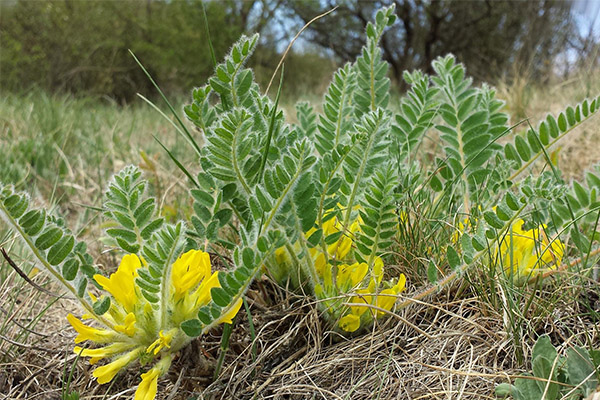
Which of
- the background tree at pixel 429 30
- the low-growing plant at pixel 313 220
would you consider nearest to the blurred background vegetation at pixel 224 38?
the background tree at pixel 429 30

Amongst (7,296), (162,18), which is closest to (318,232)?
(7,296)

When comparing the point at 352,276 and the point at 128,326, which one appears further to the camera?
the point at 352,276

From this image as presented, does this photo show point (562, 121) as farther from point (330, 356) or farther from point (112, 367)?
point (112, 367)

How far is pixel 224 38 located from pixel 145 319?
9.90 metres

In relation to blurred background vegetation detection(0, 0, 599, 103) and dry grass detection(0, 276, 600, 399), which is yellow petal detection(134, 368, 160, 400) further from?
blurred background vegetation detection(0, 0, 599, 103)

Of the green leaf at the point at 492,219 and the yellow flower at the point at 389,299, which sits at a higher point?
the green leaf at the point at 492,219

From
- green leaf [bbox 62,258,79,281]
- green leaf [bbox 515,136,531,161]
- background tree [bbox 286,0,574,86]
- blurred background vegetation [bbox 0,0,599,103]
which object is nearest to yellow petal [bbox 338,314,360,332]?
green leaf [bbox 62,258,79,281]

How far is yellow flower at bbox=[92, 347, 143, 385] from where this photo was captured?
2.80ft

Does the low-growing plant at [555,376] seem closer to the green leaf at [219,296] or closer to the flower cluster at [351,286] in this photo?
the flower cluster at [351,286]

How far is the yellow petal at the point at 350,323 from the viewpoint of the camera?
1.00 meters

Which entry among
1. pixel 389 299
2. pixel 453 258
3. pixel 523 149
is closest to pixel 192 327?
pixel 389 299

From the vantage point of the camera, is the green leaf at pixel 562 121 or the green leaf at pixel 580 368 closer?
the green leaf at pixel 580 368

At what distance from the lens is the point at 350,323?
1.01 metres

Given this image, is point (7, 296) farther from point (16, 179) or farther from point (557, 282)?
point (557, 282)
